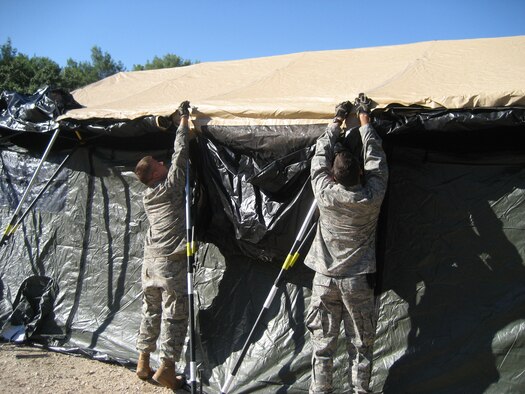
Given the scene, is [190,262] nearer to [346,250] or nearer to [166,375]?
[166,375]

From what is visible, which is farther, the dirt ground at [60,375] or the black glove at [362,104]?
the dirt ground at [60,375]

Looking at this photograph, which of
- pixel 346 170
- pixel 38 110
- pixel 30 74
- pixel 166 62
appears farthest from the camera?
pixel 166 62

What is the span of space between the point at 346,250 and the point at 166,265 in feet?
5.13

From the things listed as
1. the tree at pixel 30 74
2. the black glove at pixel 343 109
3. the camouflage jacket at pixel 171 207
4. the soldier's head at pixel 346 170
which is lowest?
the camouflage jacket at pixel 171 207

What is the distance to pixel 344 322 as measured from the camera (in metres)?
3.48

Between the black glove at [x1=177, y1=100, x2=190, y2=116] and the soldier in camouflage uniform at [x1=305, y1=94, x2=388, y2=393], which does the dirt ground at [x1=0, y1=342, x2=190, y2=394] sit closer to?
the soldier in camouflage uniform at [x1=305, y1=94, x2=388, y2=393]

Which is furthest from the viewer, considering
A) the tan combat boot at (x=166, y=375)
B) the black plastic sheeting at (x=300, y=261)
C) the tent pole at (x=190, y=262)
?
the tan combat boot at (x=166, y=375)

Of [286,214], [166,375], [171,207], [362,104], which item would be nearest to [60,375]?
[166,375]

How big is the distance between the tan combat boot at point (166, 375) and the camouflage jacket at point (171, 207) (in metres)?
0.87

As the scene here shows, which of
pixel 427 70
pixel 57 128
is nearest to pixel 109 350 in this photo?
pixel 57 128

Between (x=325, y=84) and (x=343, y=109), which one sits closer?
(x=343, y=109)

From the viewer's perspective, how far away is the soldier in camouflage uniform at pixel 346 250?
3260 millimetres

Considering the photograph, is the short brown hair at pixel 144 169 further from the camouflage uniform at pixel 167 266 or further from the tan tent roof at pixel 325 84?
the tan tent roof at pixel 325 84

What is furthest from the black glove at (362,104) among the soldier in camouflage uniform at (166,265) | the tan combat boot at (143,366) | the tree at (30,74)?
the tree at (30,74)
